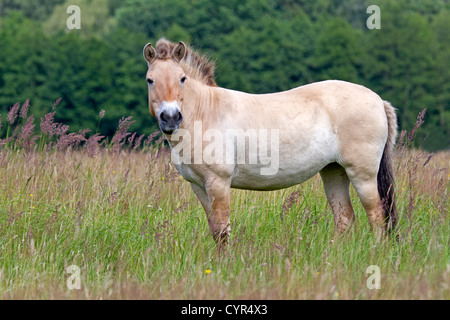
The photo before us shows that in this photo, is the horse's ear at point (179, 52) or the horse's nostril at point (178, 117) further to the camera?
the horse's ear at point (179, 52)

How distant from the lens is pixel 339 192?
19.5ft

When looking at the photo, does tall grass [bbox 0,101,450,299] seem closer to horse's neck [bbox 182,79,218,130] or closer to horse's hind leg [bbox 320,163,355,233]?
horse's hind leg [bbox 320,163,355,233]

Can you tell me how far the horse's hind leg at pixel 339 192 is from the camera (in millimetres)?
5926

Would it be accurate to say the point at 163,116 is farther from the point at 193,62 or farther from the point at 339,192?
the point at 339,192

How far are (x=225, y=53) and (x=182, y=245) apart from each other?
35.7 meters

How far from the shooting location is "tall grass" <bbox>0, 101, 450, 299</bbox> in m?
4.06

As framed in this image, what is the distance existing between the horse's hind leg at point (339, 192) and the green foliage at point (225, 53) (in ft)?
88.7

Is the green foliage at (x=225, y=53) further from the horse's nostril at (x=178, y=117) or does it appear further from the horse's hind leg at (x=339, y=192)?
the horse's nostril at (x=178, y=117)

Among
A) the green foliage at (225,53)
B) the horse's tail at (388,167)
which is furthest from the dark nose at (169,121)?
the green foliage at (225,53)

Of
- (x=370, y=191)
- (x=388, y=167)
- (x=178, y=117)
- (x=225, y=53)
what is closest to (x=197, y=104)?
(x=178, y=117)
